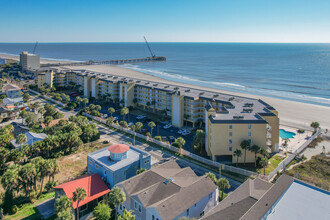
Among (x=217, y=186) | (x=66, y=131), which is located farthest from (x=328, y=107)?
(x=66, y=131)

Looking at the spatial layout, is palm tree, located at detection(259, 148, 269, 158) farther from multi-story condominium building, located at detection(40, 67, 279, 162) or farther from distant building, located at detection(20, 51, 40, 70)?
distant building, located at detection(20, 51, 40, 70)

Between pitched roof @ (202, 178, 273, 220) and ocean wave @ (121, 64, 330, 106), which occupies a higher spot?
ocean wave @ (121, 64, 330, 106)

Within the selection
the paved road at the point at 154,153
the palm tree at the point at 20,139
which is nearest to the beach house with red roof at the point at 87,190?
the paved road at the point at 154,153

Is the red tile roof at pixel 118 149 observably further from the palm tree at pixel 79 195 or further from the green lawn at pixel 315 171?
the green lawn at pixel 315 171

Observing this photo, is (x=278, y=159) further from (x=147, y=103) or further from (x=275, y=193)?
(x=147, y=103)

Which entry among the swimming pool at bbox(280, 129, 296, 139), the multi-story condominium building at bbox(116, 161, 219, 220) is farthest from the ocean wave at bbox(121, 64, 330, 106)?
the multi-story condominium building at bbox(116, 161, 219, 220)

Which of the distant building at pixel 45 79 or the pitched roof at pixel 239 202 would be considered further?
the distant building at pixel 45 79

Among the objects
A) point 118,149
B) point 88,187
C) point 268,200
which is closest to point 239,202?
point 268,200
